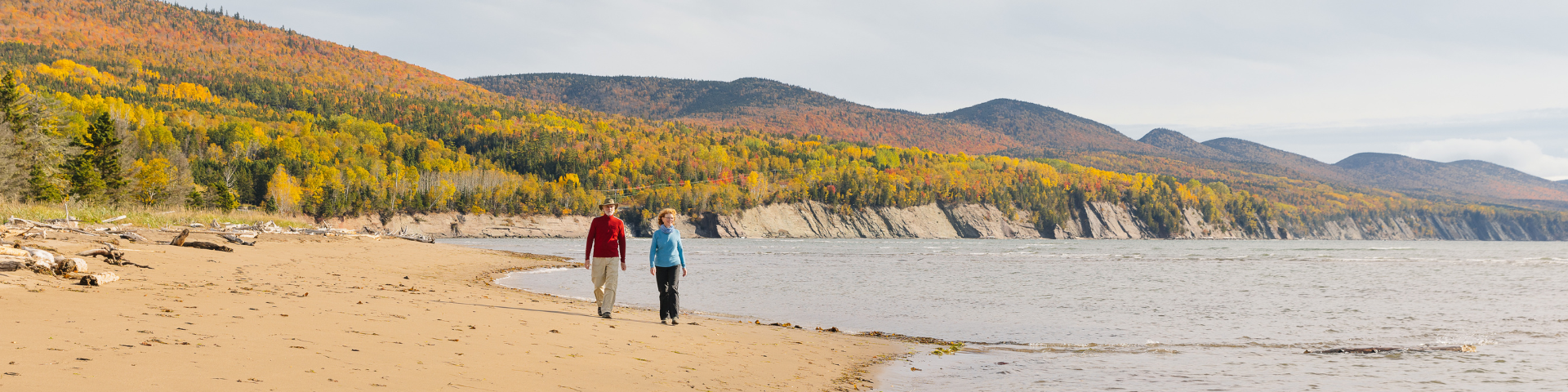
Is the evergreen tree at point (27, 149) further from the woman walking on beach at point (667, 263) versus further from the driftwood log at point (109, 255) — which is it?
the woman walking on beach at point (667, 263)

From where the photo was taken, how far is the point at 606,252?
42.5 feet

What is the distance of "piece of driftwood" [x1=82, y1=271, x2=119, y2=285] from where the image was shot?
9938 mm

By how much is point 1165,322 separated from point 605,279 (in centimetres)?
1049

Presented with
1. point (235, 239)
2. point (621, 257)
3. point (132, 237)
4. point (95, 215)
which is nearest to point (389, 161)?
point (95, 215)

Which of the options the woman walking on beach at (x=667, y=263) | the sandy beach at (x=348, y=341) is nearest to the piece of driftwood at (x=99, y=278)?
the sandy beach at (x=348, y=341)

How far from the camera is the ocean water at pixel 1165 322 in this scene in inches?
374

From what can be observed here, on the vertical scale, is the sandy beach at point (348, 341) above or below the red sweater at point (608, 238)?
below

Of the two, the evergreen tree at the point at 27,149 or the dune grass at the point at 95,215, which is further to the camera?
the evergreen tree at the point at 27,149

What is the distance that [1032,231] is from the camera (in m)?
185

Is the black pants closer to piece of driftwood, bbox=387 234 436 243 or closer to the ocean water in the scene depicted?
the ocean water

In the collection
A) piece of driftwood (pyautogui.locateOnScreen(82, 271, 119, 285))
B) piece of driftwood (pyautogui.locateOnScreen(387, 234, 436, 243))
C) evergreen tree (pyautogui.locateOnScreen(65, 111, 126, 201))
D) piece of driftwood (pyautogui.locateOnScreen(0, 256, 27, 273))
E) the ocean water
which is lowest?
piece of driftwood (pyautogui.locateOnScreen(387, 234, 436, 243))

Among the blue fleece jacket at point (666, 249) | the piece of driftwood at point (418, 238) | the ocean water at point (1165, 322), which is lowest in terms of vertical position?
the piece of driftwood at point (418, 238)

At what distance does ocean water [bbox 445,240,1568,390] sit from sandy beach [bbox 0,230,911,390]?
1.89 metres

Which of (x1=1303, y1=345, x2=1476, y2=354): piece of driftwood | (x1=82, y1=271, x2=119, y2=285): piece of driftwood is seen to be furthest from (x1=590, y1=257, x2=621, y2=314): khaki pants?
(x1=1303, y1=345, x2=1476, y2=354): piece of driftwood
